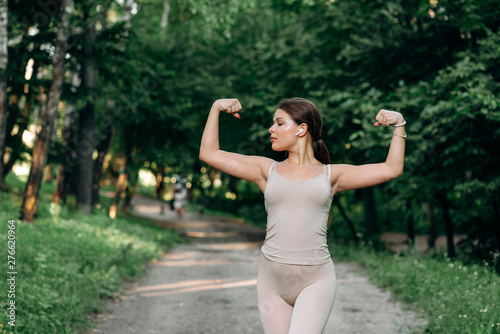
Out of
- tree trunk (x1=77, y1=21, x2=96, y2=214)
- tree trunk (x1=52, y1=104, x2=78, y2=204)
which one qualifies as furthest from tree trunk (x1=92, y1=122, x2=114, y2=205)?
tree trunk (x1=77, y1=21, x2=96, y2=214)

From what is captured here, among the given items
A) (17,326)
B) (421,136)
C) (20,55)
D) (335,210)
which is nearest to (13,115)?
(20,55)

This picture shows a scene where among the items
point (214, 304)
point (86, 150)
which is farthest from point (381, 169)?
point (86, 150)

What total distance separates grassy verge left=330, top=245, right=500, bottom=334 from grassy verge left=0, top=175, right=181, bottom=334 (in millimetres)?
4469

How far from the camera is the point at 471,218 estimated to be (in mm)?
11031

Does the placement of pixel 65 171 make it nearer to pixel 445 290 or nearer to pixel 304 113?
pixel 445 290

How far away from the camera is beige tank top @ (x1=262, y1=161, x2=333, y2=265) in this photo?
2.74 metres

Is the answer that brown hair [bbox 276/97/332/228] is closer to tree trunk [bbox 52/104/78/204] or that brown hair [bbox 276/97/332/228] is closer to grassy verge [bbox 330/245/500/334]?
grassy verge [bbox 330/245/500/334]

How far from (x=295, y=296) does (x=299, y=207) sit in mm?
523

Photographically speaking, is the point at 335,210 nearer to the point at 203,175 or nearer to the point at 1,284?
the point at 203,175

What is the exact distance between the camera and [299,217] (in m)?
2.74

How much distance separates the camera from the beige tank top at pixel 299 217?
274 cm

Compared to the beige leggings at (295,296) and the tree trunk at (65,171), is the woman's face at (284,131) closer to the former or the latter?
the beige leggings at (295,296)

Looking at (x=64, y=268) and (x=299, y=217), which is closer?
(x=299, y=217)

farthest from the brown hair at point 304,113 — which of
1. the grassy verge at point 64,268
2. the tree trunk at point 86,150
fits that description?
the tree trunk at point 86,150
